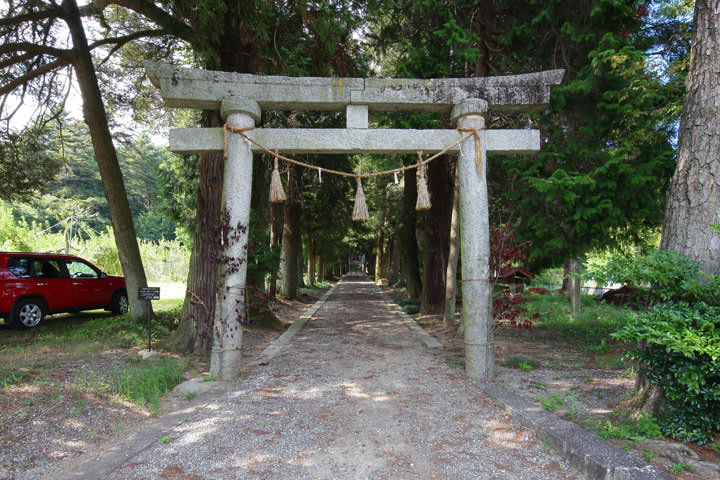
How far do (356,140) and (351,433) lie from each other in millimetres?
3768

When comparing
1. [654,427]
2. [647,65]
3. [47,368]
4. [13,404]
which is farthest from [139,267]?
[647,65]

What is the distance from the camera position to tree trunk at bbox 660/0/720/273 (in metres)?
3.62

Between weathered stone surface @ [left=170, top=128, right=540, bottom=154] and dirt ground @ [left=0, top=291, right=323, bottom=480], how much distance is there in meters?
3.25

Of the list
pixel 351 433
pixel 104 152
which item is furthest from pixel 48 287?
pixel 351 433

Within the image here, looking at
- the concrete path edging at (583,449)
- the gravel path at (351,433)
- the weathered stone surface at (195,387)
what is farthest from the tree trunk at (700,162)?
the weathered stone surface at (195,387)

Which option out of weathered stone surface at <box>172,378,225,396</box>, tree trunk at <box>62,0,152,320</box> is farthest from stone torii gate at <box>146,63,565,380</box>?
tree trunk at <box>62,0,152,320</box>

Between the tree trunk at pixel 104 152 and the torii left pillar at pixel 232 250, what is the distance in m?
4.15

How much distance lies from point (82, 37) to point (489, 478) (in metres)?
10.4

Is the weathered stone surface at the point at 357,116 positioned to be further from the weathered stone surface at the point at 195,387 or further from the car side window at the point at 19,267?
the car side window at the point at 19,267

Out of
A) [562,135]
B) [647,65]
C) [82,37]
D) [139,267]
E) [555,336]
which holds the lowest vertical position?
[555,336]

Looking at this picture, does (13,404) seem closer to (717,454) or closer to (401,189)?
(717,454)

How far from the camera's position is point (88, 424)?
3711mm

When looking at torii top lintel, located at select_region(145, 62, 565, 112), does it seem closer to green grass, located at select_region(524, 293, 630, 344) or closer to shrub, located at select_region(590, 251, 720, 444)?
shrub, located at select_region(590, 251, 720, 444)

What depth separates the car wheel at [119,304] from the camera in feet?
33.4
